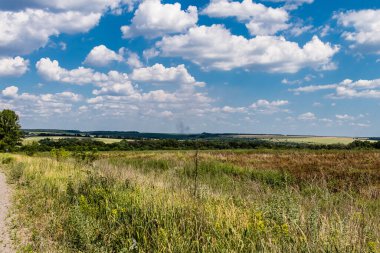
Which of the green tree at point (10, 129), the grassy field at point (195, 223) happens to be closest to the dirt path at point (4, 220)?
the grassy field at point (195, 223)

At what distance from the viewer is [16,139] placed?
282 feet

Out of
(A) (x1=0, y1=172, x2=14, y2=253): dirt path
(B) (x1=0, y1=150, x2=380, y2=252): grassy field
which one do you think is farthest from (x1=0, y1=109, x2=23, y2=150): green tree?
(B) (x1=0, y1=150, x2=380, y2=252): grassy field

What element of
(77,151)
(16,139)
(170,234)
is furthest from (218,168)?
(16,139)

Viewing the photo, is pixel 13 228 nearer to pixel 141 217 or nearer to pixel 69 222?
pixel 69 222

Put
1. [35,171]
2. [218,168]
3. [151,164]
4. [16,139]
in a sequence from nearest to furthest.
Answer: [35,171]
[218,168]
[151,164]
[16,139]

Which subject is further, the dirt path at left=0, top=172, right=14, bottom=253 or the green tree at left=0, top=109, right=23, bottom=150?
the green tree at left=0, top=109, right=23, bottom=150

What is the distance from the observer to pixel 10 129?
85875 millimetres

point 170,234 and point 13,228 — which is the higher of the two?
point 170,234

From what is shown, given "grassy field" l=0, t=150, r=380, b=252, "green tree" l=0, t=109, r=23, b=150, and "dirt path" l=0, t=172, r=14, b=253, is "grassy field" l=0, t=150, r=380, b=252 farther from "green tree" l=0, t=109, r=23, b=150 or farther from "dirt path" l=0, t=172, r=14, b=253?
"green tree" l=0, t=109, r=23, b=150

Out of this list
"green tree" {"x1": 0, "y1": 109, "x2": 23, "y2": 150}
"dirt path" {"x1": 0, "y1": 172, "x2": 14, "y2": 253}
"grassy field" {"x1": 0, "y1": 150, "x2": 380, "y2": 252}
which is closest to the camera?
"grassy field" {"x1": 0, "y1": 150, "x2": 380, "y2": 252}

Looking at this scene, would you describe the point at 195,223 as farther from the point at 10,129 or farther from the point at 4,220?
the point at 10,129

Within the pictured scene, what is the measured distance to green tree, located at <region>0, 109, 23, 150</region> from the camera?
82400 millimetres

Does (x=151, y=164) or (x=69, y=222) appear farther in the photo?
(x=151, y=164)

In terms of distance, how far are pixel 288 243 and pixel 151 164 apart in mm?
25597
